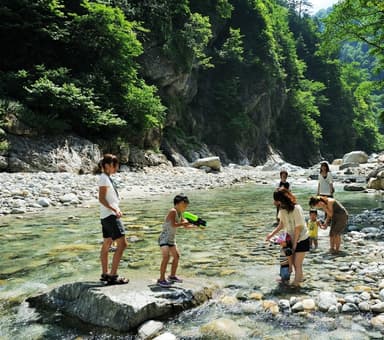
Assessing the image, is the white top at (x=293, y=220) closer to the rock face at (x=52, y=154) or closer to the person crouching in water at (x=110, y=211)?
the person crouching in water at (x=110, y=211)

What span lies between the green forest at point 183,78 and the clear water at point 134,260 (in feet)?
31.9

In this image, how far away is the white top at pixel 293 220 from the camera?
17.7 ft

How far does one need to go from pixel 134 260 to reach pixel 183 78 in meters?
35.1

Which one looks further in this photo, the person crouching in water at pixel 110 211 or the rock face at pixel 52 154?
the rock face at pixel 52 154

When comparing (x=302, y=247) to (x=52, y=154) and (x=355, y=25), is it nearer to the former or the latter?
(x=355, y=25)

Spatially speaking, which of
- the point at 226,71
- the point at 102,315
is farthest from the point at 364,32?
the point at 226,71

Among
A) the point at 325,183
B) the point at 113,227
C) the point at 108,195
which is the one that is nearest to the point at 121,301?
the point at 113,227

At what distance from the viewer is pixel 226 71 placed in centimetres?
5266

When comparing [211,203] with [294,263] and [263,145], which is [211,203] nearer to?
[294,263]

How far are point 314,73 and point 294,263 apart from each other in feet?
267

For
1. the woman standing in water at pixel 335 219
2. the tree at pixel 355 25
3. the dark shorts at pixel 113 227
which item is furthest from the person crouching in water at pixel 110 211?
the tree at pixel 355 25

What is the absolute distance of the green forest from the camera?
69.5 ft

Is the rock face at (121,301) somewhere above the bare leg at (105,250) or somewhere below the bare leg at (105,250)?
below

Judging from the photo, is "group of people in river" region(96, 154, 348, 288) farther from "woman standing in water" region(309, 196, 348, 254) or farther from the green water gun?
"woman standing in water" region(309, 196, 348, 254)
